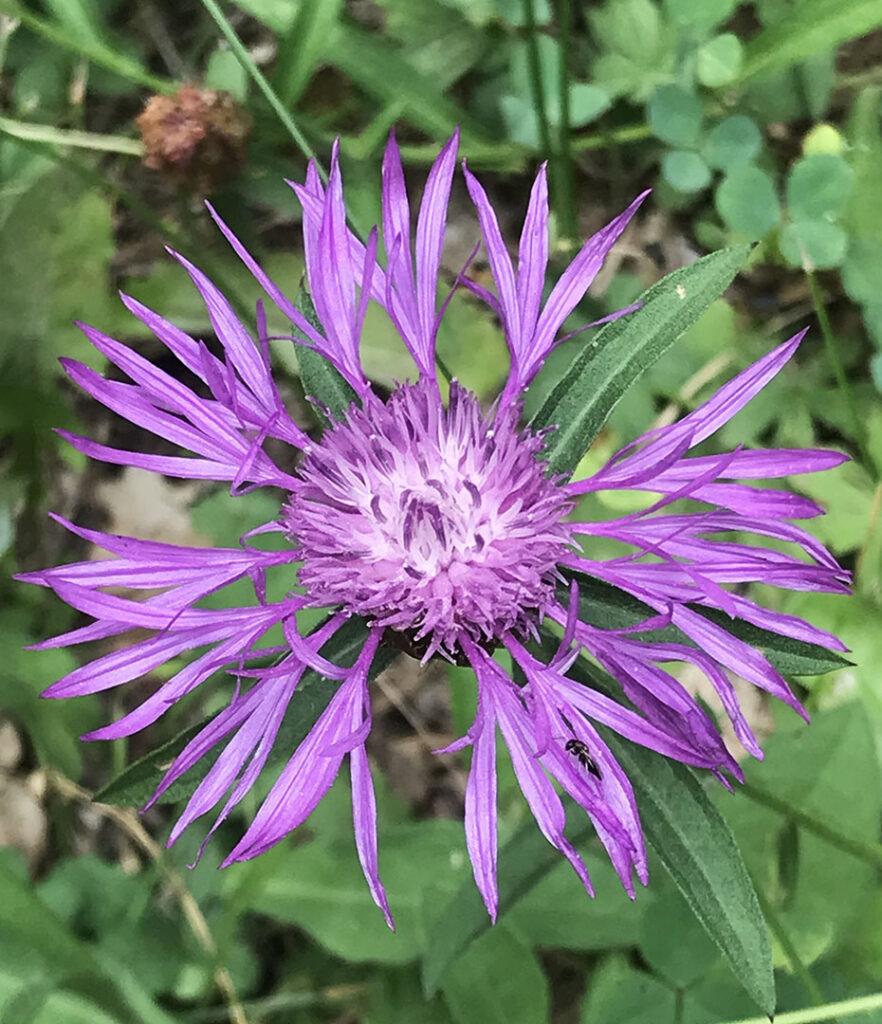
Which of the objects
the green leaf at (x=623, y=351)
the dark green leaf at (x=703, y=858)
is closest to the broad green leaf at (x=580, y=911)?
the dark green leaf at (x=703, y=858)

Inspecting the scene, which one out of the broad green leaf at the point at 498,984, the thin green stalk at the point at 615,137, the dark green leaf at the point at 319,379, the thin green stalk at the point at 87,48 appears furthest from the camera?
the thin green stalk at the point at 615,137

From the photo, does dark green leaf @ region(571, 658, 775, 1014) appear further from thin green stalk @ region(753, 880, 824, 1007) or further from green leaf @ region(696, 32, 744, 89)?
green leaf @ region(696, 32, 744, 89)

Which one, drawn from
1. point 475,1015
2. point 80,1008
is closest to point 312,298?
point 475,1015

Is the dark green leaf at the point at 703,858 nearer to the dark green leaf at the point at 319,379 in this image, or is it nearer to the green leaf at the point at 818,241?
the dark green leaf at the point at 319,379

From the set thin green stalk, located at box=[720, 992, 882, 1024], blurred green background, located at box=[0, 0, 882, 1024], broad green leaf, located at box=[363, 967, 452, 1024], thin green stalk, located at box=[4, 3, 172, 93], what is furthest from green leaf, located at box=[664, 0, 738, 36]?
broad green leaf, located at box=[363, 967, 452, 1024]

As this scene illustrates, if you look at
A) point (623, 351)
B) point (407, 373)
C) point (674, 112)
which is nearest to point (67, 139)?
point (407, 373)

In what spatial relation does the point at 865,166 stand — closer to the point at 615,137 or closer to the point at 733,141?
the point at 733,141
